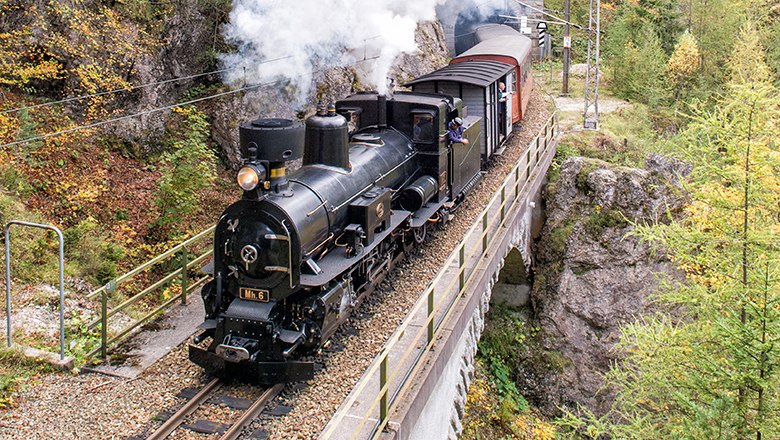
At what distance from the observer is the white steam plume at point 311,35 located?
1484 centimetres

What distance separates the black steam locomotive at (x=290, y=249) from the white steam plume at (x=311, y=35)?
3.72 meters

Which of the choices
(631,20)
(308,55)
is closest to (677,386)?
(308,55)

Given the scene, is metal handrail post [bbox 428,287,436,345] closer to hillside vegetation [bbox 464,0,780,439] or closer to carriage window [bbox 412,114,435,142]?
hillside vegetation [bbox 464,0,780,439]

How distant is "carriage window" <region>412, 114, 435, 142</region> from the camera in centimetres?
1234

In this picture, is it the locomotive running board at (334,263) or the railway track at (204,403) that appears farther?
the locomotive running board at (334,263)

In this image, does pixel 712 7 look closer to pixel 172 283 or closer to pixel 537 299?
pixel 537 299

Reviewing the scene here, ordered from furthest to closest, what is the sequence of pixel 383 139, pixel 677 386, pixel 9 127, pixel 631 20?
pixel 631 20 < pixel 9 127 < pixel 383 139 < pixel 677 386

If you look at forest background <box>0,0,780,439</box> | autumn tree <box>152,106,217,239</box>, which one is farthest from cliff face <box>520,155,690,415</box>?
autumn tree <box>152,106,217,239</box>

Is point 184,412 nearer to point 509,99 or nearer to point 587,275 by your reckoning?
point 509,99

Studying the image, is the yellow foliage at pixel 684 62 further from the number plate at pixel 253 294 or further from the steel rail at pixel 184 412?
the steel rail at pixel 184 412

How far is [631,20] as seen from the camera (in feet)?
126

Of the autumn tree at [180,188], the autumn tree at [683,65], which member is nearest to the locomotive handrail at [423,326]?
the autumn tree at [180,188]

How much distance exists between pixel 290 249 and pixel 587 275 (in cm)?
1311

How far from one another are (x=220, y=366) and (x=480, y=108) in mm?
10002
